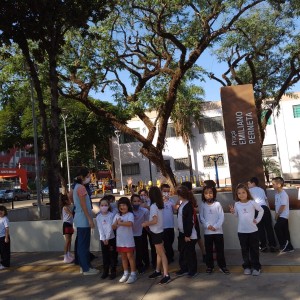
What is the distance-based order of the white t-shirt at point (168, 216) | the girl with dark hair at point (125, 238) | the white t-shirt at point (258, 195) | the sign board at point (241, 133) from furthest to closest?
1. the sign board at point (241, 133)
2. the white t-shirt at point (258, 195)
3. the white t-shirt at point (168, 216)
4. the girl with dark hair at point (125, 238)

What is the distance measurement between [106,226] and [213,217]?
67.9 inches

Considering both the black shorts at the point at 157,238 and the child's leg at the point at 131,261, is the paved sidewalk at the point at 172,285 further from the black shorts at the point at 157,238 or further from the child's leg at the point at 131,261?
the black shorts at the point at 157,238

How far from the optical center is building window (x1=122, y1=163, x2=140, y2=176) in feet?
131

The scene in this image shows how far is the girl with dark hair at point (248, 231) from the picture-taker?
5918 millimetres

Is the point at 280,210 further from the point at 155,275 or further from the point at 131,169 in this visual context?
the point at 131,169

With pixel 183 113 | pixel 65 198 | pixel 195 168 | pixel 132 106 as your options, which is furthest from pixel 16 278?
pixel 195 168

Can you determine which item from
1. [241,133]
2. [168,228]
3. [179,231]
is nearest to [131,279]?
[179,231]

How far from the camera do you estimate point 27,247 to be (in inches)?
352

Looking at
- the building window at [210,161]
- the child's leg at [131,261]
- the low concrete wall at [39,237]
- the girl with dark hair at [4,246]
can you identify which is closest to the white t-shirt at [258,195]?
the low concrete wall at [39,237]

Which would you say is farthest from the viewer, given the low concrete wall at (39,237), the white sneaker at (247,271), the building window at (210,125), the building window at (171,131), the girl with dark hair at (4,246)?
the building window at (171,131)

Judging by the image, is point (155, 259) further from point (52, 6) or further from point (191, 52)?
point (191, 52)

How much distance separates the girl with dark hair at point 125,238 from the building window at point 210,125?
31.4 meters

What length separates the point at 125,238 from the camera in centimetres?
611

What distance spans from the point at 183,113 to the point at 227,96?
23156mm
